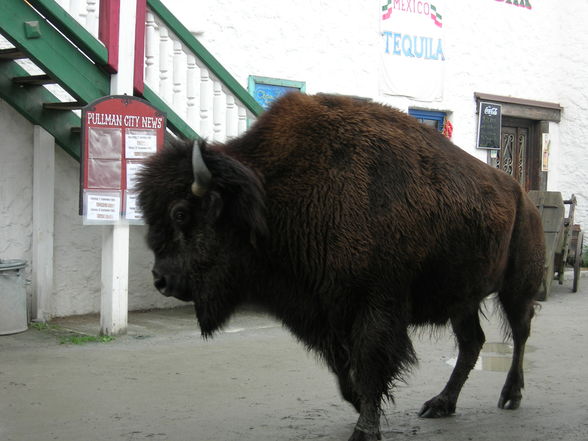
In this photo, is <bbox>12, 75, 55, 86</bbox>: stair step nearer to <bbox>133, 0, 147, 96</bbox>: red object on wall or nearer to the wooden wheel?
<bbox>133, 0, 147, 96</bbox>: red object on wall

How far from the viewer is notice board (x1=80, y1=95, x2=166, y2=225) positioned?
7906 mm

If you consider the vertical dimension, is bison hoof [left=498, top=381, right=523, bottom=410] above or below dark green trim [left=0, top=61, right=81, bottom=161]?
below

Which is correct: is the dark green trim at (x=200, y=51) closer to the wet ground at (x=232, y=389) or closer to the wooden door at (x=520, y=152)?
the wet ground at (x=232, y=389)

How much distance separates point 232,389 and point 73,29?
3560 mm

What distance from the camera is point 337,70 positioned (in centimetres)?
1206

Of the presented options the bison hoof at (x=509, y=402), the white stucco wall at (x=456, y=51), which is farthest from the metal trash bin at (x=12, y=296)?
the bison hoof at (x=509, y=402)

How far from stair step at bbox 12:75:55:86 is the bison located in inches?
153

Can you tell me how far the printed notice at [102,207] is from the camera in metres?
7.95

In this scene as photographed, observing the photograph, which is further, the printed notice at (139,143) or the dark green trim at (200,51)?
the dark green trim at (200,51)

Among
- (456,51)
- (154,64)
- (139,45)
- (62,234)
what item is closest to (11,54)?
(139,45)

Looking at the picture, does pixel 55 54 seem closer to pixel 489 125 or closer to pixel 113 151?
pixel 113 151

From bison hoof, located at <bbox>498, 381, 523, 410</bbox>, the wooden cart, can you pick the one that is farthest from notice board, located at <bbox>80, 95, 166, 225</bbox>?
the wooden cart

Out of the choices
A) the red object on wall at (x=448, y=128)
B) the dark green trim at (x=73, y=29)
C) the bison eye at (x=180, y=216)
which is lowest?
the bison eye at (x=180, y=216)

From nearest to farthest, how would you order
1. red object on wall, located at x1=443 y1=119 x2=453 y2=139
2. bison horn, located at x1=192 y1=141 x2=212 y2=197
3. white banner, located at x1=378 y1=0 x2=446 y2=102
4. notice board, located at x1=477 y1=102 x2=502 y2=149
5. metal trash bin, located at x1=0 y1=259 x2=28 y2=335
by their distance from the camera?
bison horn, located at x1=192 y1=141 x2=212 y2=197 < metal trash bin, located at x1=0 y1=259 x2=28 y2=335 < white banner, located at x1=378 y1=0 x2=446 y2=102 < red object on wall, located at x1=443 y1=119 x2=453 y2=139 < notice board, located at x1=477 y1=102 x2=502 y2=149
